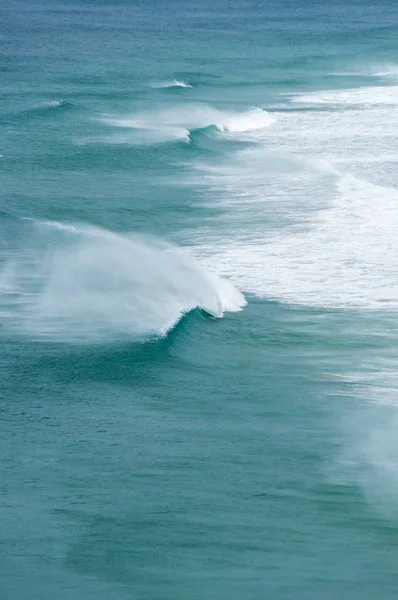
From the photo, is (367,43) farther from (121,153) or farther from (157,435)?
(157,435)

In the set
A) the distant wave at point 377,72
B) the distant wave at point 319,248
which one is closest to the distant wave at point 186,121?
the distant wave at point 319,248

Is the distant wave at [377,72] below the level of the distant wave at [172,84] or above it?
above

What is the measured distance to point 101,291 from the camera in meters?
22.2

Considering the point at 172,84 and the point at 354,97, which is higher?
the point at 172,84

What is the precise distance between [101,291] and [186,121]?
23681mm

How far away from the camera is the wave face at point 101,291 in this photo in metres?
20.5

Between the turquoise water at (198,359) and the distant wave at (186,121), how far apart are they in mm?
219

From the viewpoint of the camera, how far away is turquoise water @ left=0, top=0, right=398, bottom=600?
13.4m

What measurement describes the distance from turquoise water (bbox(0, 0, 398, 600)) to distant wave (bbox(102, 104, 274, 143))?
0.72 feet

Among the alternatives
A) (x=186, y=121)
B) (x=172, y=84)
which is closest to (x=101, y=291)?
(x=186, y=121)

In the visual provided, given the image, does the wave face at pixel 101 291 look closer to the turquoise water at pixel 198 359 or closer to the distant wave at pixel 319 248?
the turquoise water at pixel 198 359

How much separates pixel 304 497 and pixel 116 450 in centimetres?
268

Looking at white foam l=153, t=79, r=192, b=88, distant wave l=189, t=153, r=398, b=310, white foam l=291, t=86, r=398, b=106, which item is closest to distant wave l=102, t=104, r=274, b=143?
white foam l=291, t=86, r=398, b=106

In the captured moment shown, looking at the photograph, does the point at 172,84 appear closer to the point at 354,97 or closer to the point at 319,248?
the point at 354,97
